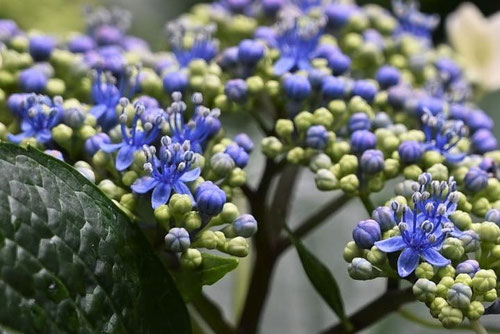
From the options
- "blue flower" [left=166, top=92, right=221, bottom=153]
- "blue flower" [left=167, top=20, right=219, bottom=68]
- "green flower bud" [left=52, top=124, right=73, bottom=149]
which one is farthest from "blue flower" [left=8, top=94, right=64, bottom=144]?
"blue flower" [left=167, top=20, right=219, bottom=68]

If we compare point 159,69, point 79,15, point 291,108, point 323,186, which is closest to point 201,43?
point 159,69

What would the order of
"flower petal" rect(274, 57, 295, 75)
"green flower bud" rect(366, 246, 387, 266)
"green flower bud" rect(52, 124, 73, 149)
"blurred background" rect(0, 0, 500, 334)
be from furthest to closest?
1. "blurred background" rect(0, 0, 500, 334)
2. "flower petal" rect(274, 57, 295, 75)
3. "green flower bud" rect(52, 124, 73, 149)
4. "green flower bud" rect(366, 246, 387, 266)

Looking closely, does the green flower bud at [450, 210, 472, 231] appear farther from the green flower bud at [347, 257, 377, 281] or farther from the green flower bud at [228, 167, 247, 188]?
the green flower bud at [228, 167, 247, 188]

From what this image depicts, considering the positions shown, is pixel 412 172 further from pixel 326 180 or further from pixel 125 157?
pixel 125 157

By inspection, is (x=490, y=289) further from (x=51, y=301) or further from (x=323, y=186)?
(x=51, y=301)

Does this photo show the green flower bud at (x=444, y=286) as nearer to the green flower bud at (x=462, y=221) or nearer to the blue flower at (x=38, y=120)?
the green flower bud at (x=462, y=221)

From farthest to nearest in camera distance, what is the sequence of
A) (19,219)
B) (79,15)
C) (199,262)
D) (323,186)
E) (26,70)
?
(79,15), (26,70), (323,186), (199,262), (19,219)

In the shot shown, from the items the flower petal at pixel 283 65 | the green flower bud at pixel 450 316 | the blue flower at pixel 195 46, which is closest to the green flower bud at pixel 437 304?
the green flower bud at pixel 450 316
